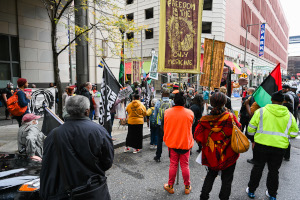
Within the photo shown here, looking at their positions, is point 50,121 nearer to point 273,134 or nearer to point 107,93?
point 107,93

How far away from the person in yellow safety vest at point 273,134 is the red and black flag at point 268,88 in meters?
1.24

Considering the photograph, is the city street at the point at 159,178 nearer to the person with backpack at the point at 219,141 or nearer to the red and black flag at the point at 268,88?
the person with backpack at the point at 219,141

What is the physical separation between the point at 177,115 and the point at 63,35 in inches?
410

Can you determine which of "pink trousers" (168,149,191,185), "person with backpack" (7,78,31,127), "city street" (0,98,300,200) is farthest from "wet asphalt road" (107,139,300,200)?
"person with backpack" (7,78,31,127)

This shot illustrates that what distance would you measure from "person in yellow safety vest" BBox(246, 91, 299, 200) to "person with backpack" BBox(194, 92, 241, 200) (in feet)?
2.60

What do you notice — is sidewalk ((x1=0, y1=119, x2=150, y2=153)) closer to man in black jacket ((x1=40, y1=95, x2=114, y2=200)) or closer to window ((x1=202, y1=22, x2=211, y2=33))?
man in black jacket ((x1=40, y1=95, x2=114, y2=200))

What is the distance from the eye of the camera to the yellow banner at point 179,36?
4.98 metres

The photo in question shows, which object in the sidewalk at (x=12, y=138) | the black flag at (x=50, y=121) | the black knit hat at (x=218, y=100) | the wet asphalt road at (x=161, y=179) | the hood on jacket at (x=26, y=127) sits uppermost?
the black knit hat at (x=218, y=100)

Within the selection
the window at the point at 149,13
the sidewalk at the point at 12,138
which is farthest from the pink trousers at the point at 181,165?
the window at the point at 149,13

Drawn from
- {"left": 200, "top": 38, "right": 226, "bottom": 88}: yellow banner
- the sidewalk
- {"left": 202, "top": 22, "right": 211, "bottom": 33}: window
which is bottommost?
the sidewalk

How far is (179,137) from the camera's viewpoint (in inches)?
138

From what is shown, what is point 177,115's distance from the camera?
11.7 ft

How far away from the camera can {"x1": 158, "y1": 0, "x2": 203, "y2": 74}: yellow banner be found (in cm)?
498

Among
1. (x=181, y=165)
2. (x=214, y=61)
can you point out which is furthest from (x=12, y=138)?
(x=214, y=61)
